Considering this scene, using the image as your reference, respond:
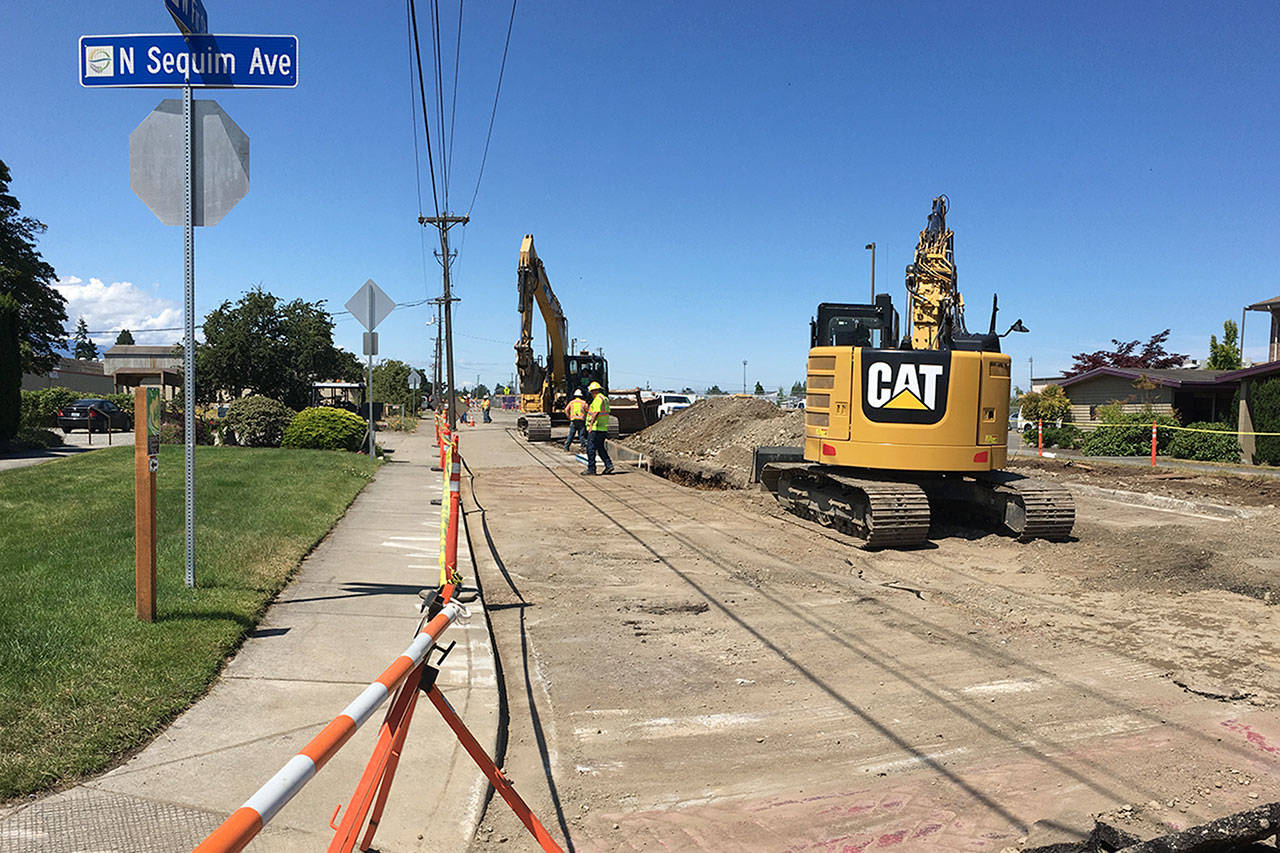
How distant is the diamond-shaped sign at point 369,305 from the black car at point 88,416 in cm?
2476

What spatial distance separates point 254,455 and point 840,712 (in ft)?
48.7

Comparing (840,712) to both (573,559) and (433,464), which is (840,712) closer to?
(573,559)

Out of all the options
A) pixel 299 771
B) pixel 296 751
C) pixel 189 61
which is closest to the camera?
pixel 299 771

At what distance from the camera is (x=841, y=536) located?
11289 millimetres

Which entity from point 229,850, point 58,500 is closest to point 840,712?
point 229,850

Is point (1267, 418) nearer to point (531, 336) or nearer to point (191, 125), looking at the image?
point (531, 336)

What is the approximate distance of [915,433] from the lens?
10578 millimetres

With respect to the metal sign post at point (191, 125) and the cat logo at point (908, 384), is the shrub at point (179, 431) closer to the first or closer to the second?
the metal sign post at point (191, 125)

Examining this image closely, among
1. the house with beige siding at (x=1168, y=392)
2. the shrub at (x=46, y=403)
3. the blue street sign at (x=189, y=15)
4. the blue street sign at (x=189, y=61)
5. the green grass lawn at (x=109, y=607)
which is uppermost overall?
the blue street sign at (x=189, y=15)

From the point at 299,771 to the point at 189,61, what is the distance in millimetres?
5684

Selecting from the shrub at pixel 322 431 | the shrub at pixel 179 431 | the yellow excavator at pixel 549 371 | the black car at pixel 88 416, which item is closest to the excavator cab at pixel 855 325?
the shrub at pixel 322 431

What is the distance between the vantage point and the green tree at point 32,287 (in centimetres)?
4066

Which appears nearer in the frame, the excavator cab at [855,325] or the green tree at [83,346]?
the excavator cab at [855,325]

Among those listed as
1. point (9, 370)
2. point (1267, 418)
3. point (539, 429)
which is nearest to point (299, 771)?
point (9, 370)
